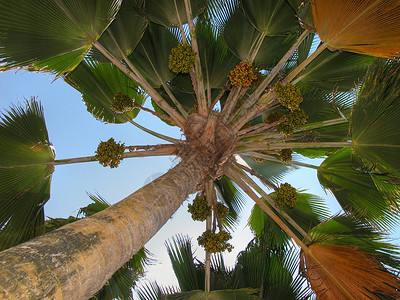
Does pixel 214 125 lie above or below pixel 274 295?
above

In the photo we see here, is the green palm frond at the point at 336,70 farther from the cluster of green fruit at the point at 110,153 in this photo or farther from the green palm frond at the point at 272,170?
the cluster of green fruit at the point at 110,153

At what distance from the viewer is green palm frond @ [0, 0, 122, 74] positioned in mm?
2689

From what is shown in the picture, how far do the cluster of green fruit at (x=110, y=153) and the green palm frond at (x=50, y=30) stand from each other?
98 cm

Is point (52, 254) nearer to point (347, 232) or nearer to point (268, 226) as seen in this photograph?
point (347, 232)

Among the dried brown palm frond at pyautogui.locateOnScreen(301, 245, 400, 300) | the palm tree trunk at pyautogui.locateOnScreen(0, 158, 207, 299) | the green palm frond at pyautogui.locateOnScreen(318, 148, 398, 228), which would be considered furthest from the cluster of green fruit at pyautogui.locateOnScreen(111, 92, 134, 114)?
the dried brown palm frond at pyautogui.locateOnScreen(301, 245, 400, 300)

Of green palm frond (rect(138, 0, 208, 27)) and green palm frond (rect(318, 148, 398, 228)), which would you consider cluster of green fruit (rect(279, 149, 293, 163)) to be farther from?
green palm frond (rect(138, 0, 208, 27))

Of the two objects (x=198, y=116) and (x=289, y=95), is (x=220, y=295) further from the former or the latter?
(x=289, y=95)

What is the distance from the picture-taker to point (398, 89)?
8.75ft

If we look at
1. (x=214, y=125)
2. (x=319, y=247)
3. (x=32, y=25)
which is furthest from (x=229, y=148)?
(x=32, y=25)

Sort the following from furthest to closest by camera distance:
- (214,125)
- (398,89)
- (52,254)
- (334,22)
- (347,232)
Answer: (214,125), (347,232), (334,22), (398,89), (52,254)

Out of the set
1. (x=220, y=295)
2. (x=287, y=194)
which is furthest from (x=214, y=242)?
(x=287, y=194)

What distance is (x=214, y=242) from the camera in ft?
13.4

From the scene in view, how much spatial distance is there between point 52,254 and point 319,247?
2797 millimetres

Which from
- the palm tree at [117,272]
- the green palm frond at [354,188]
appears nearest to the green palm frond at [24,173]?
the palm tree at [117,272]
